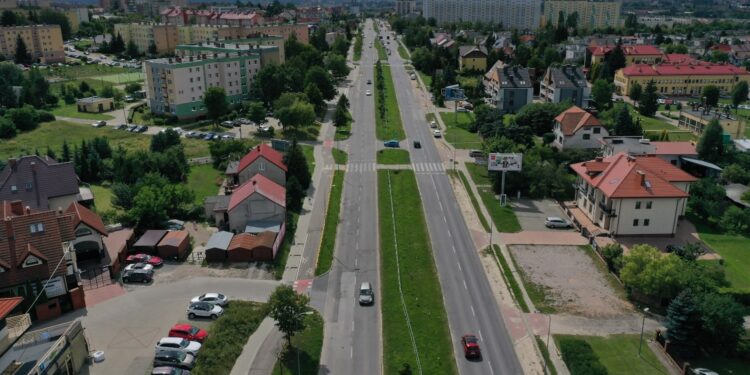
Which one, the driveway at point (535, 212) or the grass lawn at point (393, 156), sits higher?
the grass lawn at point (393, 156)

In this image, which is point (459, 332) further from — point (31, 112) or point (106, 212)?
point (31, 112)

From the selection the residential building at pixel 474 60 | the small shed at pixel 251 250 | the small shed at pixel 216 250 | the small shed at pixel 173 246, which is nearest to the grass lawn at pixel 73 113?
the small shed at pixel 173 246

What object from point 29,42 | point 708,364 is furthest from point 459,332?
point 29,42

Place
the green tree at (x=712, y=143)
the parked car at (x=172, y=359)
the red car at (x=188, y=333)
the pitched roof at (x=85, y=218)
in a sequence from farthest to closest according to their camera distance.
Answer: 1. the green tree at (x=712, y=143)
2. the pitched roof at (x=85, y=218)
3. the red car at (x=188, y=333)
4. the parked car at (x=172, y=359)

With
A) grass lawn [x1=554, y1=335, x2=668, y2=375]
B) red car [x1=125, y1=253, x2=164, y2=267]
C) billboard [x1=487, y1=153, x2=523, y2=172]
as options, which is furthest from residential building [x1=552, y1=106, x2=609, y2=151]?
red car [x1=125, y1=253, x2=164, y2=267]

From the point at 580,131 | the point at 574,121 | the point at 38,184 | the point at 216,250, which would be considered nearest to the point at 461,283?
the point at 216,250

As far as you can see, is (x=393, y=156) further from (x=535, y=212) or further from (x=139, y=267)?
(x=139, y=267)

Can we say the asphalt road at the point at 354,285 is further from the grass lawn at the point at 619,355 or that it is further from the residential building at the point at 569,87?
the residential building at the point at 569,87
